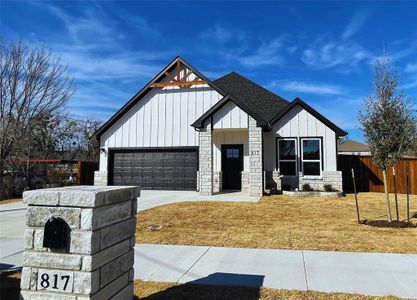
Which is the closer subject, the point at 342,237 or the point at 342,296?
the point at 342,296

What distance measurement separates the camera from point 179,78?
62.5 ft

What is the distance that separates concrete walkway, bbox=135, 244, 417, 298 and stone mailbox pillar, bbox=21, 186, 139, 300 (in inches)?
83.3

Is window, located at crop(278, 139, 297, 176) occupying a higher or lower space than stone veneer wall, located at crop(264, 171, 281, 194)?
higher

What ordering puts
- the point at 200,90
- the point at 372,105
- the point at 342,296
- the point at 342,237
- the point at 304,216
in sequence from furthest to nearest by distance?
the point at 200,90, the point at 304,216, the point at 372,105, the point at 342,237, the point at 342,296

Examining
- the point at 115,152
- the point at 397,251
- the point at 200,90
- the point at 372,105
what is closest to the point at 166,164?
the point at 115,152

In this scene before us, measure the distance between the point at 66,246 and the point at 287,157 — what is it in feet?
50.3

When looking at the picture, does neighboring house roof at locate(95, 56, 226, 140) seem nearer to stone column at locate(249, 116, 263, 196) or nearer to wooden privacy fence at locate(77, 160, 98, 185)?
wooden privacy fence at locate(77, 160, 98, 185)

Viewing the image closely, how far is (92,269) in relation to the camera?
3104mm

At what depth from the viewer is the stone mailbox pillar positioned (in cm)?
310

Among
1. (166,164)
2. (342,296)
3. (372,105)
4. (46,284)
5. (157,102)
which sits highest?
(157,102)

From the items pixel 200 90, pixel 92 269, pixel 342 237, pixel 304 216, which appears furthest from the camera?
pixel 200 90

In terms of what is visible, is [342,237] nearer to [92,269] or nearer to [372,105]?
[372,105]

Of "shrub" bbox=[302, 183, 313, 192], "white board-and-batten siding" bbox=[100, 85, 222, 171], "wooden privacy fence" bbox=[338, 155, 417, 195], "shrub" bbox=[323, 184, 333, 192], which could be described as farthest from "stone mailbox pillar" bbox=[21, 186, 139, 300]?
"wooden privacy fence" bbox=[338, 155, 417, 195]

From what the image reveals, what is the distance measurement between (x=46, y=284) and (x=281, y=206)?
32.5ft
